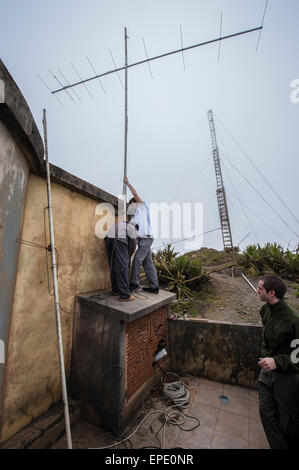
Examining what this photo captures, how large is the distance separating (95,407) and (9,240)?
276 cm

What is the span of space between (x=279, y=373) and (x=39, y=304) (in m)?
3.10

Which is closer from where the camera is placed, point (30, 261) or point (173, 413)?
point (30, 261)

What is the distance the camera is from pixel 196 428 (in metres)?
2.93

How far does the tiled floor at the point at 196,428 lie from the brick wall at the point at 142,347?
0.42 meters

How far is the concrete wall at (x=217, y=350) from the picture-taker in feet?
12.8

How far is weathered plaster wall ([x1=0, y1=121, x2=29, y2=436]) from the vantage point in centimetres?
187

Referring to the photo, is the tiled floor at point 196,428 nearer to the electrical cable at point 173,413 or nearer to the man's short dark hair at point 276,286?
the electrical cable at point 173,413

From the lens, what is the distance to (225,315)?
516cm

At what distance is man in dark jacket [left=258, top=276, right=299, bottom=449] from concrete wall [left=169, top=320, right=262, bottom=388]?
152cm

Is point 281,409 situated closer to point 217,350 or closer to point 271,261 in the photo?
point 217,350

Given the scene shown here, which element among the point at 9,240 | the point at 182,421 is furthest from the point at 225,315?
the point at 9,240

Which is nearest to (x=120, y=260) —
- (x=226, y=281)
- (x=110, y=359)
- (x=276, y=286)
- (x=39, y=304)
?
(x=39, y=304)

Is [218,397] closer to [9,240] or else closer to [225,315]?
[225,315]

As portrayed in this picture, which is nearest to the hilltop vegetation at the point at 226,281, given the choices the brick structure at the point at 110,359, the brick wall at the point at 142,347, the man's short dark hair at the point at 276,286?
the brick wall at the point at 142,347
